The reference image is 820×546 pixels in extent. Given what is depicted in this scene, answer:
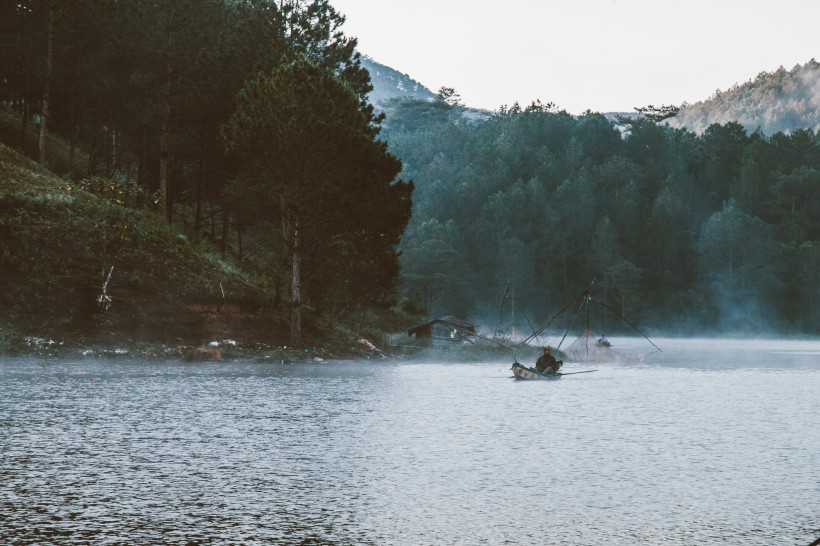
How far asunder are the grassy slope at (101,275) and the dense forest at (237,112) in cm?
184

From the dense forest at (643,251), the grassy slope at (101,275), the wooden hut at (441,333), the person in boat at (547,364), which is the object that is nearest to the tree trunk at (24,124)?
the grassy slope at (101,275)

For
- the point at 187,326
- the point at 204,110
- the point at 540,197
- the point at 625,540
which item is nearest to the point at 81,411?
the point at 625,540

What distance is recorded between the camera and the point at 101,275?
2298 inches

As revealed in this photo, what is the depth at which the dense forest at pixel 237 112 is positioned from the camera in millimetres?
59312

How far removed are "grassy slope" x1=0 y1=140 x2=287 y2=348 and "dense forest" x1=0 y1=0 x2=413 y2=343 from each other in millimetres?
1840

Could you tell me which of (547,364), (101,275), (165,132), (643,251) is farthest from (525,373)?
(643,251)

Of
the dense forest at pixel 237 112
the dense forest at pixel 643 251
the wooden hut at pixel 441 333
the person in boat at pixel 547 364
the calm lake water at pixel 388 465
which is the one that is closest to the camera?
the calm lake water at pixel 388 465

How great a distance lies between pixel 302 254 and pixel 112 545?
1914 inches

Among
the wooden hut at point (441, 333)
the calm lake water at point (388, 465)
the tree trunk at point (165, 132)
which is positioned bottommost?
the calm lake water at point (388, 465)

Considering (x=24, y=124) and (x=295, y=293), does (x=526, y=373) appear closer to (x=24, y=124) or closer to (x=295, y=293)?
(x=295, y=293)

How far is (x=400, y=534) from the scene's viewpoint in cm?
1438

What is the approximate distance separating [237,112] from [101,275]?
13233mm

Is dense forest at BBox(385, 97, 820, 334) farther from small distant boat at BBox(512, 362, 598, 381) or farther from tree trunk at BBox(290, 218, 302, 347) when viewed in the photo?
small distant boat at BBox(512, 362, 598, 381)

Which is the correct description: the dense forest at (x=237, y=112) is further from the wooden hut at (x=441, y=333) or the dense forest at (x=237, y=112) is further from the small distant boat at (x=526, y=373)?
the wooden hut at (x=441, y=333)
